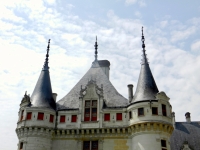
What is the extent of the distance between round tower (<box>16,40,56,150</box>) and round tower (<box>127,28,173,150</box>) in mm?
9337

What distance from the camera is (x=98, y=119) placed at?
101 ft

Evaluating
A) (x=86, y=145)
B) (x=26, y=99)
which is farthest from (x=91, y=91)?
(x=26, y=99)

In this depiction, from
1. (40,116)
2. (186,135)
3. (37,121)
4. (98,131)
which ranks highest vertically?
(186,135)

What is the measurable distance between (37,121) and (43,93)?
13.3ft

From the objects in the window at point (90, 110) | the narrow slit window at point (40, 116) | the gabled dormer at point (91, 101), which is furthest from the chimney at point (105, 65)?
the narrow slit window at point (40, 116)

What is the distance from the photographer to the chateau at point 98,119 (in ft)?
94.0

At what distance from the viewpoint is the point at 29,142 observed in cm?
2989

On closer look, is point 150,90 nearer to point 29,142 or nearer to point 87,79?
point 87,79

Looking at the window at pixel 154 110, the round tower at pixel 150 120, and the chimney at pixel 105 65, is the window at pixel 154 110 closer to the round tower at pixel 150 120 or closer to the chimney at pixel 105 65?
the round tower at pixel 150 120

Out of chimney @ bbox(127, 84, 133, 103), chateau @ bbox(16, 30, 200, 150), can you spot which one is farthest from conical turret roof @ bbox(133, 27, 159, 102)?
chimney @ bbox(127, 84, 133, 103)

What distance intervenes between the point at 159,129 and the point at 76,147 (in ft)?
30.8

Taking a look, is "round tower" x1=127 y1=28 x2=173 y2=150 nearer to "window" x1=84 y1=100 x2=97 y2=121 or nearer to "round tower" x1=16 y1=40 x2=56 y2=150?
"window" x1=84 y1=100 x2=97 y2=121

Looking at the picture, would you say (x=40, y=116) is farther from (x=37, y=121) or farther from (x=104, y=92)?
(x=104, y=92)

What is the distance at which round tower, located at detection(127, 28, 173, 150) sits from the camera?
91.8 feet
